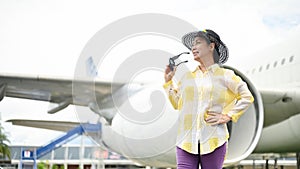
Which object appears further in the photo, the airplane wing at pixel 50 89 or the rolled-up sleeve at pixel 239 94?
the airplane wing at pixel 50 89

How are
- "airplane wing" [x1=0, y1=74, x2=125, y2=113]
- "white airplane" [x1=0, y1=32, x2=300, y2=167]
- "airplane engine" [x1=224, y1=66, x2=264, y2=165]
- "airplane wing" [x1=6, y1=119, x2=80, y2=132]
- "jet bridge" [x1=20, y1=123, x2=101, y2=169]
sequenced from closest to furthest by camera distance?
1. "airplane engine" [x1=224, y1=66, x2=264, y2=165]
2. "white airplane" [x1=0, y1=32, x2=300, y2=167]
3. "airplane wing" [x1=0, y1=74, x2=125, y2=113]
4. "airplane wing" [x1=6, y1=119, x2=80, y2=132]
5. "jet bridge" [x1=20, y1=123, x2=101, y2=169]

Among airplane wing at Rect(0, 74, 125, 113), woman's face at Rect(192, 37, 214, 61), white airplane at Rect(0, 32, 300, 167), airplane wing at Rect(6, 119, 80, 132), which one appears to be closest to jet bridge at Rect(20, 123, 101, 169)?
airplane wing at Rect(6, 119, 80, 132)

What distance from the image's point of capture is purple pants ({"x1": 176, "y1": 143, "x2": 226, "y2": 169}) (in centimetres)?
101

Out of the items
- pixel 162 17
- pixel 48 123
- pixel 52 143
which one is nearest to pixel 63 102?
pixel 48 123

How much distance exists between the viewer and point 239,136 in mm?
2699

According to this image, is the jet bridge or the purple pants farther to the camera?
the jet bridge

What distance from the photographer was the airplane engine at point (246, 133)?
2.57 m

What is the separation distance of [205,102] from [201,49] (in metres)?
0.13

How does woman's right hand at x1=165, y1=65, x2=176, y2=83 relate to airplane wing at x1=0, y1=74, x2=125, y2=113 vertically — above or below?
below

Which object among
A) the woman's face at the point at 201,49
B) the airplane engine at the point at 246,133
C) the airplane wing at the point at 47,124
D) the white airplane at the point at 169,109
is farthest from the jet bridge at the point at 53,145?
the woman's face at the point at 201,49

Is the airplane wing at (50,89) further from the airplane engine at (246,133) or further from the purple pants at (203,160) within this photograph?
the purple pants at (203,160)

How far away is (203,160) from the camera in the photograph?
1.02m

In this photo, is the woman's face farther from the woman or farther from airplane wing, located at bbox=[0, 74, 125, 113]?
airplane wing, located at bbox=[0, 74, 125, 113]

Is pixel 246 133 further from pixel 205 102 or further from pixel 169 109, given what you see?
pixel 205 102
